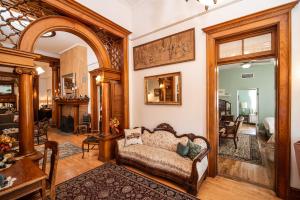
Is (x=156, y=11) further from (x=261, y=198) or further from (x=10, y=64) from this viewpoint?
(x=261, y=198)

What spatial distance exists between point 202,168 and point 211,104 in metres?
1.19

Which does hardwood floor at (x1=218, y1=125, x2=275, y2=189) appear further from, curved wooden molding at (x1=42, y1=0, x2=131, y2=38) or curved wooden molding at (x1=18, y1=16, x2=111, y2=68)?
curved wooden molding at (x1=42, y1=0, x2=131, y2=38)

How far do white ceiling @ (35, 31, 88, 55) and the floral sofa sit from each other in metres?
4.84

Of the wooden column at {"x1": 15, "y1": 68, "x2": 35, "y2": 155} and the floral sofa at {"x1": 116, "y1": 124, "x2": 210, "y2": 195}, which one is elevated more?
the wooden column at {"x1": 15, "y1": 68, "x2": 35, "y2": 155}

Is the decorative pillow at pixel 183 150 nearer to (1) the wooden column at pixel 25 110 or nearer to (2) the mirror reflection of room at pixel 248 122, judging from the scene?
(2) the mirror reflection of room at pixel 248 122

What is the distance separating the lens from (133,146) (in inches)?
134

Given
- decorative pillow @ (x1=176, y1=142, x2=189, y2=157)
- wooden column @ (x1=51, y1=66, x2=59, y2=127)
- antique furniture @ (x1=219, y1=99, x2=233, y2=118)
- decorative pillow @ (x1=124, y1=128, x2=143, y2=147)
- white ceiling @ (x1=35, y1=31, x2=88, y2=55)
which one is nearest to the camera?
decorative pillow @ (x1=176, y1=142, x2=189, y2=157)

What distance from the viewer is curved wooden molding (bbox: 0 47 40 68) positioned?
210cm

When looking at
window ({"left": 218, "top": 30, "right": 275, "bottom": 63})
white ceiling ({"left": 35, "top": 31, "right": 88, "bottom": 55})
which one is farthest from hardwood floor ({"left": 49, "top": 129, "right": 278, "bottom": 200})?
white ceiling ({"left": 35, "top": 31, "right": 88, "bottom": 55})

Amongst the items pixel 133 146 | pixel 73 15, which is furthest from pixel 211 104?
pixel 73 15

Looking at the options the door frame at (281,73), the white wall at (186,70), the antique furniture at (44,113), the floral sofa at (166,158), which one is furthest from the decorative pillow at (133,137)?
the antique furniture at (44,113)

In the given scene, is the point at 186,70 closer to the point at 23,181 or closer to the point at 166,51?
the point at 166,51

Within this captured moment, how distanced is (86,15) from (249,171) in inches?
187

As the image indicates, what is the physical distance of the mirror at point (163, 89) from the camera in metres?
3.34
